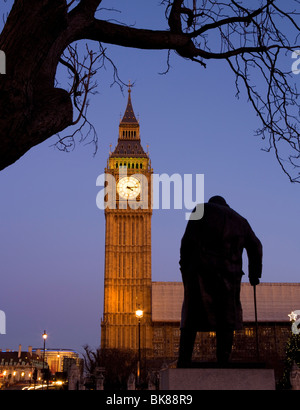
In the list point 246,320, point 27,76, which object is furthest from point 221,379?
point 246,320

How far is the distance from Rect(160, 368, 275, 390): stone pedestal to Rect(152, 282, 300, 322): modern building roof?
65052 mm

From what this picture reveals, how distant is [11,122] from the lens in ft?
11.6

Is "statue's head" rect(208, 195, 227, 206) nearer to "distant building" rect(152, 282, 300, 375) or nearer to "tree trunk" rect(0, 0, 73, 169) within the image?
"tree trunk" rect(0, 0, 73, 169)

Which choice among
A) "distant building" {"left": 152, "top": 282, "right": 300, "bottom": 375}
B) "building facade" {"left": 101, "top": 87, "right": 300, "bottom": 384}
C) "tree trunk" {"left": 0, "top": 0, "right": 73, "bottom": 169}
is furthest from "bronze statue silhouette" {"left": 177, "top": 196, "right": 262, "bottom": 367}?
"building facade" {"left": 101, "top": 87, "right": 300, "bottom": 384}

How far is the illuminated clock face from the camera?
7444cm

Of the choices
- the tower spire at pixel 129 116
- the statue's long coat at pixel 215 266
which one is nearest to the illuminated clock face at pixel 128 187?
the tower spire at pixel 129 116

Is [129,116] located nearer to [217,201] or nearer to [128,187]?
[128,187]

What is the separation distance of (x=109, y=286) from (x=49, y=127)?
68.9 m

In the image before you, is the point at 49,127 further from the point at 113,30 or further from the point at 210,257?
the point at 210,257

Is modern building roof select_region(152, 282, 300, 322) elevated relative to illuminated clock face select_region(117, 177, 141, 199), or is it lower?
lower

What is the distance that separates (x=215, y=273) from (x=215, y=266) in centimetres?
9

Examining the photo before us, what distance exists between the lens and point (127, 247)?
73.7 m
